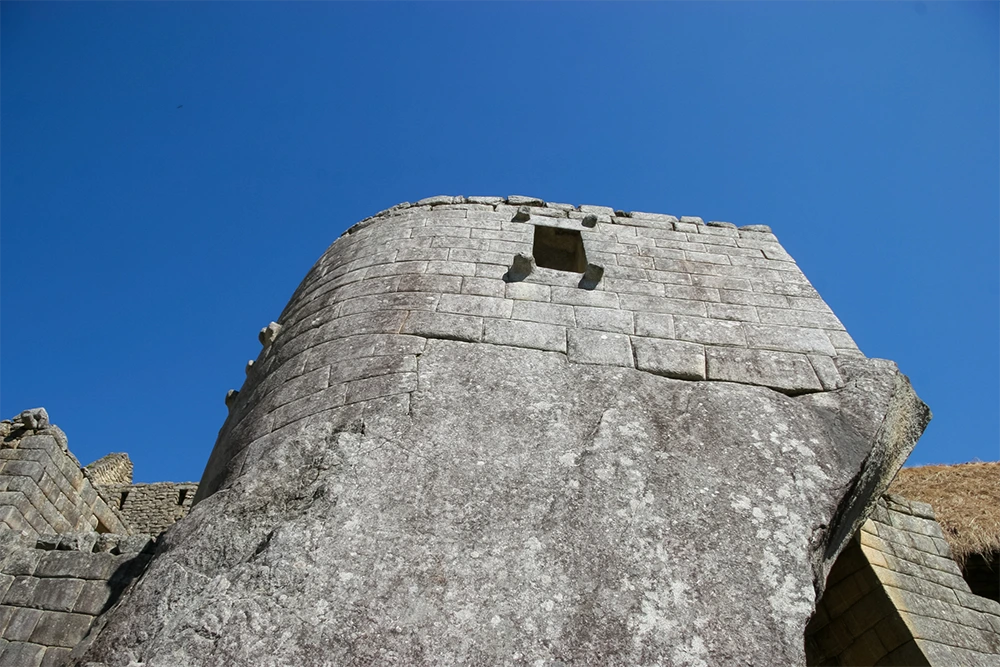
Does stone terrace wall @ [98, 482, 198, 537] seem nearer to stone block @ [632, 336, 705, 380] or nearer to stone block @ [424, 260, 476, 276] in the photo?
stone block @ [424, 260, 476, 276]

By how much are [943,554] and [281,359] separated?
195 inches

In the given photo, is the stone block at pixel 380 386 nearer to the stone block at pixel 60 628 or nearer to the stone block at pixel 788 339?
the stone block at pixel 60 628

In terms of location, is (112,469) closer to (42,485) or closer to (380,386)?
(42,485)

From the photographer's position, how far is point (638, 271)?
444 centimetres

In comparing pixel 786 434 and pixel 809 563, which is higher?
pixel 786 434

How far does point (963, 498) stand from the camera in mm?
8234

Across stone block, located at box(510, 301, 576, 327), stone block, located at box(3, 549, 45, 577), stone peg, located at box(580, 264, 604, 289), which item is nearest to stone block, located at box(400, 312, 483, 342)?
stone block, located at box(510, 301, 576, 327)

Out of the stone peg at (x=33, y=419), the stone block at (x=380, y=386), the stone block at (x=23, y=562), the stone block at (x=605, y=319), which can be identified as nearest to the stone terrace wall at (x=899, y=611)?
the stone block at (x=605, y=319)

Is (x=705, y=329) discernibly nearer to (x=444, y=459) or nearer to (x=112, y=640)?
(x=444, y=459)

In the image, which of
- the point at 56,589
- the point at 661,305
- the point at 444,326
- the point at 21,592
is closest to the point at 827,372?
the point at 661,305

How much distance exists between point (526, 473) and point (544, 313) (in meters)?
1.18

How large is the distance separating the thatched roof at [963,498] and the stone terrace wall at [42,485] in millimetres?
8205

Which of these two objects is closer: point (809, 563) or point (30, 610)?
point (809, 563)

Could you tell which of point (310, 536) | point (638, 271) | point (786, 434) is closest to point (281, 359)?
point (310, 536)
